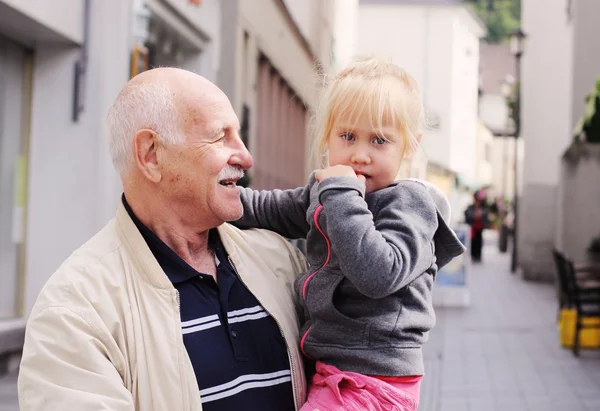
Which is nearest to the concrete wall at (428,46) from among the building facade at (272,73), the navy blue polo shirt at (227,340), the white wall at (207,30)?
the building facade at (272,73)

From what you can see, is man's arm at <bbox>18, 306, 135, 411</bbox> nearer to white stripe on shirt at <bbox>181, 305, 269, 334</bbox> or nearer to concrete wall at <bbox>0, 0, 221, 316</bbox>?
white stripe on shirt at <bbox>181, 305, 269, 334</bbox>

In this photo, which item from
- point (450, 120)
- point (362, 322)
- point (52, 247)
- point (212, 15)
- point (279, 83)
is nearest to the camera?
point (362, 322)

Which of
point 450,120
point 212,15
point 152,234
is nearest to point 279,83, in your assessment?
point 212,15

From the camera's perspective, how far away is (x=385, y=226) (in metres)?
2.77

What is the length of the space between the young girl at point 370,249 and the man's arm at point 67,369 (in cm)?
65

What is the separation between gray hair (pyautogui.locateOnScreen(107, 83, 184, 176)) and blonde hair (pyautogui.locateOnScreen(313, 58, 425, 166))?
1.56 ft

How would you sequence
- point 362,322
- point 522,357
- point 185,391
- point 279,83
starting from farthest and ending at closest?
point 279,83, point 522,357, point 362,322, point 185,391

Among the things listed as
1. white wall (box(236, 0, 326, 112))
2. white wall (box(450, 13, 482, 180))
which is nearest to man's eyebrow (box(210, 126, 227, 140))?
white wall (box(236, 0, 326, 112))

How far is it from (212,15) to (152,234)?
11.6 metres

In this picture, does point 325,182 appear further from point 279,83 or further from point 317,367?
point 279,83

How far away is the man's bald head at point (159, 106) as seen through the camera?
2816 millimetres

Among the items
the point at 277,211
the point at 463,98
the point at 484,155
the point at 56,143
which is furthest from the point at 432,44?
the point at 277,211

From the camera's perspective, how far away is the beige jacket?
2.40 metres

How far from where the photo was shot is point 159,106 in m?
2.81
